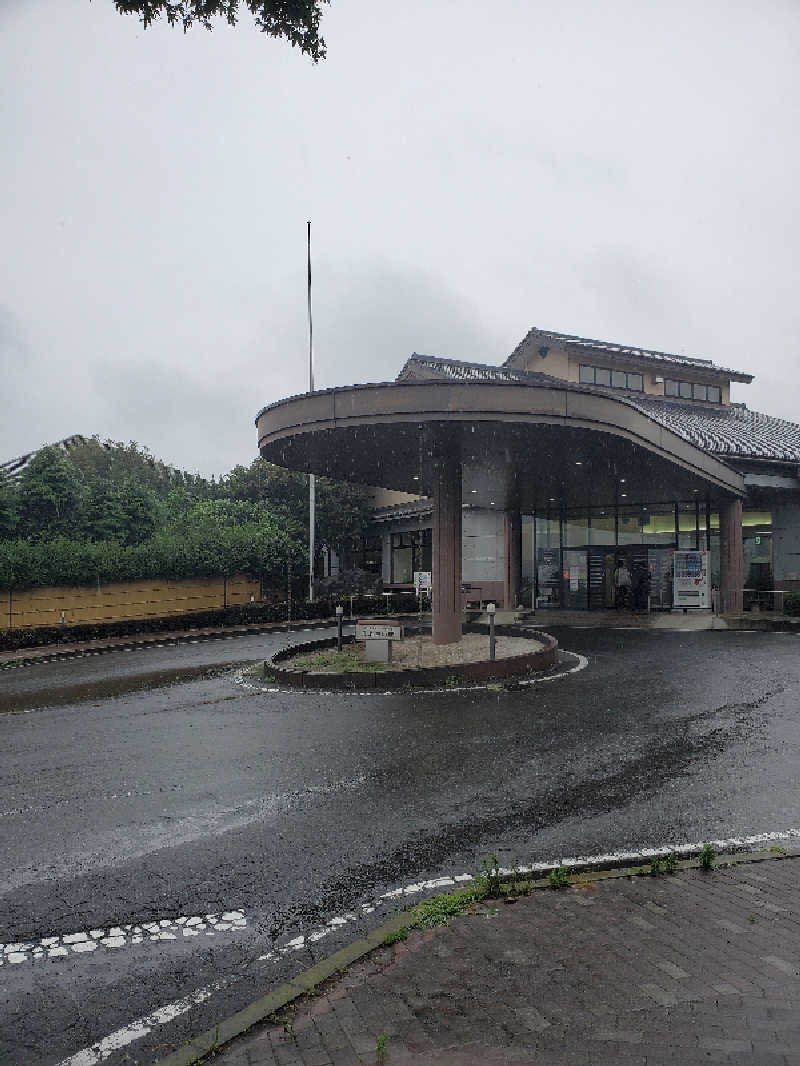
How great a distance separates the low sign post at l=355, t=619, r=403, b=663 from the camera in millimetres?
15041

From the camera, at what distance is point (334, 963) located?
4031mm

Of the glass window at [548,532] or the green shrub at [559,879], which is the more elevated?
the glass window at [548,532]

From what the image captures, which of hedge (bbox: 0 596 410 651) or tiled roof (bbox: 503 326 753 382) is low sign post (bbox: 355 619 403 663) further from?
tiled roof (bbox: 503 326 753 382)

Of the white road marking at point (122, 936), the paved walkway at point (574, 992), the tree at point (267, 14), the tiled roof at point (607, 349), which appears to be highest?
the tiled roof at point (607, 349)

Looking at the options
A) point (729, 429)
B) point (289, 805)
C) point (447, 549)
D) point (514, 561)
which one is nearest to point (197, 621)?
point (447, 549)

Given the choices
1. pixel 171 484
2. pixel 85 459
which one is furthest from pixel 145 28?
pixel 171 484

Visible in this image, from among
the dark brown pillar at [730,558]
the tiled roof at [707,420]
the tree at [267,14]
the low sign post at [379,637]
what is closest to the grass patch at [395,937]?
the tree at [267,14]

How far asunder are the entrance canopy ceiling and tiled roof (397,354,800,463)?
442cm

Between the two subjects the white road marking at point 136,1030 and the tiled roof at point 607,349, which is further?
the tiled roof at point 607,349

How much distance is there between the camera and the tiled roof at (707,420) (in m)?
28.0

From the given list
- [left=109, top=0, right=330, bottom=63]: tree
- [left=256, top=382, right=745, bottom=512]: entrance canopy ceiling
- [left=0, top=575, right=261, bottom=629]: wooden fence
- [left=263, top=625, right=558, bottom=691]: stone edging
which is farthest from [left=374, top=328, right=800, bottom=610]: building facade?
[left=109, top=0, right=330, bottom=63]: tree

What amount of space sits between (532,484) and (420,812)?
18.7 m

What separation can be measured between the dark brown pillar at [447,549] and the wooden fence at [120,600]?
47.6ft

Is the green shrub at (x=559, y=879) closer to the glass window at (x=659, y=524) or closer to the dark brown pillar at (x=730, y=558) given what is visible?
the dark brown pillar at (x=730, y=558)
